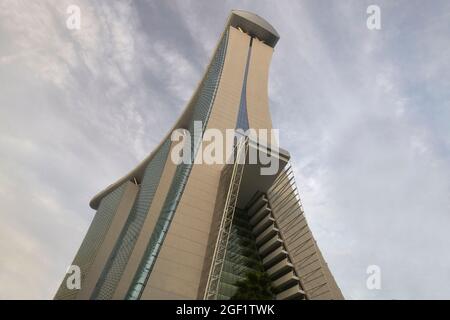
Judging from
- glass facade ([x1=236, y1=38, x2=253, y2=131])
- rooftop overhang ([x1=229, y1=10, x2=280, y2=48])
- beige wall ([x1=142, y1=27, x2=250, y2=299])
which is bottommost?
beige wall ([x1=142, y1=27, x2=250, y2=299])

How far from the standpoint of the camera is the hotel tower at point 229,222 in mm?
24266

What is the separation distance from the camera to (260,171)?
31797mm

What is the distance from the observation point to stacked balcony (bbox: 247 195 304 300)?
27750 mm

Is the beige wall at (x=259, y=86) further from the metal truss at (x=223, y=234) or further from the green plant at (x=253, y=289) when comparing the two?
the green plant at (x=253, y=289)

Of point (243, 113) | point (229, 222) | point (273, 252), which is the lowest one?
point (273, 252)

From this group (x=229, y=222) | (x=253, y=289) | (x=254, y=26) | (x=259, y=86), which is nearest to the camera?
(x=253, y=289)

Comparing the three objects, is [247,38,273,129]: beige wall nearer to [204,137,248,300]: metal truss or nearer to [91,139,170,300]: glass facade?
[204,137,248,300]: metal truss

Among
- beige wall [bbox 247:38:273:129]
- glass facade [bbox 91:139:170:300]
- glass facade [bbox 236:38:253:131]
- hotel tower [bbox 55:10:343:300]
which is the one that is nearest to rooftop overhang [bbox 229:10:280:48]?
beige wall [bbox 247:38:273:129]

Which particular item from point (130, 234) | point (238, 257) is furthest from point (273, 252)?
point (130, 234)

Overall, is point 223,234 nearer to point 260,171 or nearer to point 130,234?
point 260,171

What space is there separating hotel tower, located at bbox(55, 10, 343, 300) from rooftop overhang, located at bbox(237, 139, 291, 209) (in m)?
0.10

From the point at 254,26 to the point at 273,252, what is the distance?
44.2m

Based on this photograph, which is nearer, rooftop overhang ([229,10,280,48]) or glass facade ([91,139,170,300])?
glass facade ([91,139,170,300])
